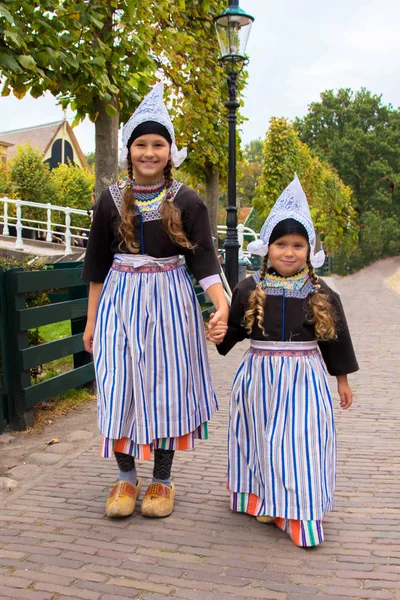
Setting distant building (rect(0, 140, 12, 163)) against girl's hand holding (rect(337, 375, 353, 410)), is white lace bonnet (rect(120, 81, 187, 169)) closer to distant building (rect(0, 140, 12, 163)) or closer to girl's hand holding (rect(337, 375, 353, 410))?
girl's hand holding (rect(337, 375, 353, 410))

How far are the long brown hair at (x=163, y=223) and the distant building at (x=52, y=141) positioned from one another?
4101cm

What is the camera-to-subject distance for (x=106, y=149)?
7102 millimetres

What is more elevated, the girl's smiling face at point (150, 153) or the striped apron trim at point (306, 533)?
the girl's smiling face at point (150, 153)

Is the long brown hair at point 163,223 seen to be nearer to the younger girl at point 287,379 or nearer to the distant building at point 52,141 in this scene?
the younger girl at point 287,379

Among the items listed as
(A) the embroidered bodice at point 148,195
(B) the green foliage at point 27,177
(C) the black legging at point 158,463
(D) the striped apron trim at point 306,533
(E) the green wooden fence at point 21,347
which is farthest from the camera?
(B) the green foliage at point 27,177

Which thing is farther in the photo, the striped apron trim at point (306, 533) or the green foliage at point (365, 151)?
the green foliage at point (365, 151)

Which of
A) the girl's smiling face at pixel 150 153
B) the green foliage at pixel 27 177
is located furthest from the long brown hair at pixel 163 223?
the green foliage at pixel 27 177

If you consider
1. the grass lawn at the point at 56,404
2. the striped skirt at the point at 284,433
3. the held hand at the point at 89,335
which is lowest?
the grass lawn at the point at 56,404

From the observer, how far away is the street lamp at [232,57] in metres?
8.85

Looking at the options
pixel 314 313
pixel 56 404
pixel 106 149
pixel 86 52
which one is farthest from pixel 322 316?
pixel 106 149

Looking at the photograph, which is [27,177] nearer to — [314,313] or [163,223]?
[163,223]

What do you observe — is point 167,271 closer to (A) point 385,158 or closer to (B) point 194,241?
(B) point 194,241

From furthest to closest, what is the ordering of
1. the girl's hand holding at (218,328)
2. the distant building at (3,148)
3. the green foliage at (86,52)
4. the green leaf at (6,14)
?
the distant building at (3,148)
the green foliage at (86,52)
the green leaf at (6,14)
the girl's hand holding at (218,328)

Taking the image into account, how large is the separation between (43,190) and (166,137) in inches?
1104
